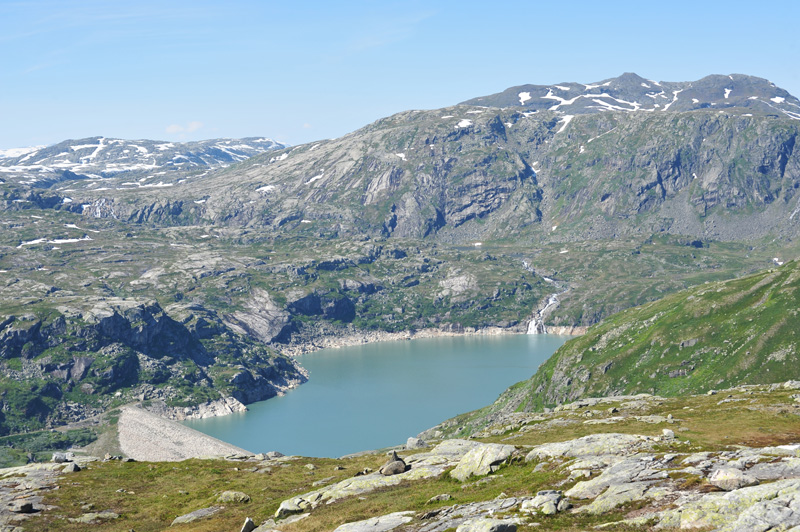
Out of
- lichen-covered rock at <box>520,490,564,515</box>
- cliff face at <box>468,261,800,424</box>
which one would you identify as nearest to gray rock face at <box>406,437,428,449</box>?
lichen-covered rock at <box>520,490,564,515</box>

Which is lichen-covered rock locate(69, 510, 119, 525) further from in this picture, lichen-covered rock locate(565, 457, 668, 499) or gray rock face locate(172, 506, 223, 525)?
lichen-covered rock locate(565, 457, 668, 499)

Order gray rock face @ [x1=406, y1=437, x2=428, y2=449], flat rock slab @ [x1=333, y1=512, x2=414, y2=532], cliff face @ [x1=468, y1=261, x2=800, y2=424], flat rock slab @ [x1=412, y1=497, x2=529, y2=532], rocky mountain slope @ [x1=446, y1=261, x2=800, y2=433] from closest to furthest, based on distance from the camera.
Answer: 1. flat rock slab @ [x1=412, y1=497, x2=529, y2=532]
2. flat rock slab @ [x1=333, y1=512, x2=414, y2=532]
3. gray rock face @ [x1=406, y1=437, x2=428, y2=449]
4. cliff face @ [x1=468, y1=261, x2=800, y2=424]
5. rocky mountain slope @ [x1=446, y1=261, x2=800, y2=433]

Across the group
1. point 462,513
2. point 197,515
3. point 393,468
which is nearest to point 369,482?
point 393,468

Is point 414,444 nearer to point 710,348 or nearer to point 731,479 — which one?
point 731,479

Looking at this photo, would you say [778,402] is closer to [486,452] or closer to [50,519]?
[486,452]

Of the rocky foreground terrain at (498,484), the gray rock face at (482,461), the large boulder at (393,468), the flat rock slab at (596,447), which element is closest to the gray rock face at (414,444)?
the rocky foreground terrain at (498,484)

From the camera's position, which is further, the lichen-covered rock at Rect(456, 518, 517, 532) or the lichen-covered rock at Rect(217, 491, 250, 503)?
the lichen-covered rock at Rect(217, 491, 250, 503)

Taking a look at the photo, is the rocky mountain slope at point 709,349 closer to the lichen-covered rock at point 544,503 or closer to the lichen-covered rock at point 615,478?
the lichen-covered rock at point 615,478
